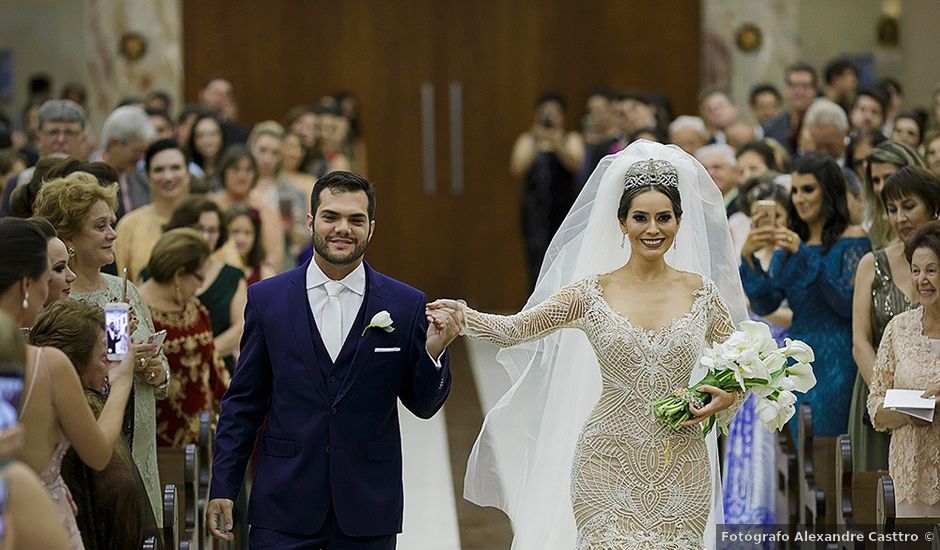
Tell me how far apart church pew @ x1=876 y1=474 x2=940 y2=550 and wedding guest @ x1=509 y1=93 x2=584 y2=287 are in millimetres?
9060

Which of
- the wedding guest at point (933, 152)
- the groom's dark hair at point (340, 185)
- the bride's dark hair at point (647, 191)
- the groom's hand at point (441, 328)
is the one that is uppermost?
the wedding guest at point (933, 152)

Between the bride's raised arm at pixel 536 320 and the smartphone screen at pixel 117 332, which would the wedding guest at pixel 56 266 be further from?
the bride's raised arm at pixel 536 320

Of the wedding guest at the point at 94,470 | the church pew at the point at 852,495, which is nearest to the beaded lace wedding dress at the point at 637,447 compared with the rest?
the church pew at the point at 852,495

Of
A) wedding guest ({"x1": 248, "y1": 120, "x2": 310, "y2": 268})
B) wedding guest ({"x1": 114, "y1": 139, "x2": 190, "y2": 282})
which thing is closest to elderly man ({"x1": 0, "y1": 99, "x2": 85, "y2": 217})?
wedding guest ({"x1": 114, "y1": 139, "x2": 190, "y2": 282})

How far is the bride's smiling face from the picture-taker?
5.51 metres

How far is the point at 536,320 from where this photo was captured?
5598 millimetres

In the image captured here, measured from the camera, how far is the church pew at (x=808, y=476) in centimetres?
653

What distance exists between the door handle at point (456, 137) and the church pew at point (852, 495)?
1109 cm

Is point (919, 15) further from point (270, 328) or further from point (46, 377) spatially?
→ point (46, 377)

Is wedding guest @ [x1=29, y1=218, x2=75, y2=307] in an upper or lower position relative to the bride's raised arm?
upper

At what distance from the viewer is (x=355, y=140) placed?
15.2 meters

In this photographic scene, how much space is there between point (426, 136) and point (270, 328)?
12.1 m

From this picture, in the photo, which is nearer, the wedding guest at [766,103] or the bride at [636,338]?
the bride at [636,338]

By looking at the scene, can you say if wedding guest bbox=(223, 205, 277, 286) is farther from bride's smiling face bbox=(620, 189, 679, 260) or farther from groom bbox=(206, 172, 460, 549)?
bride's smiling face bbox=(620, 189, 679, 260)
